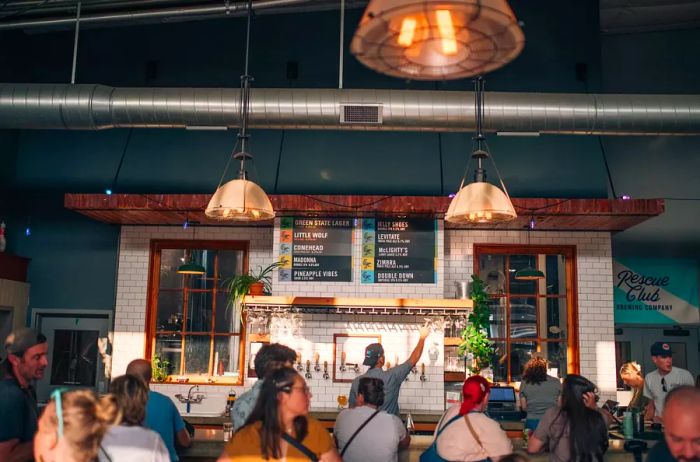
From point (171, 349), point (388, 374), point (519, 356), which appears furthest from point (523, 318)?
point (171, 349)

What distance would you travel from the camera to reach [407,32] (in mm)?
2279

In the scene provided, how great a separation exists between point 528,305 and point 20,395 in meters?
6.39

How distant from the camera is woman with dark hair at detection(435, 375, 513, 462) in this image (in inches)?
145

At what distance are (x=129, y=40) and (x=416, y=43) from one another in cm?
757

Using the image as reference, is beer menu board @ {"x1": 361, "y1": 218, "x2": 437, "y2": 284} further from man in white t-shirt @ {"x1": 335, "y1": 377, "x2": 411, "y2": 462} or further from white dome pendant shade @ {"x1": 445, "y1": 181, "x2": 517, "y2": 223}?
man in white t-shirt @ {"x1": 335, "y1": 377, "x2": 411, "y2": 462}

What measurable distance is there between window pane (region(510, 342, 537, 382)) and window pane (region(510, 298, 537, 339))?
110 millimetres

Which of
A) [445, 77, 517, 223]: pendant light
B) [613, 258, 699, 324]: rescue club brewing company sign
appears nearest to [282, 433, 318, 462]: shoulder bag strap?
[445, 77, 517, 223]: pendant light

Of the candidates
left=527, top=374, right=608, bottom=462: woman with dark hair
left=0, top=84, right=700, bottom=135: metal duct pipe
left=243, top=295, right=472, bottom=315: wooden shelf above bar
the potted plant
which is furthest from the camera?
the potted plant

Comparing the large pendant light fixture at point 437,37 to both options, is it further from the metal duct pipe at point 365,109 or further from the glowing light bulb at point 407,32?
the metal duct pipe at point 365,109

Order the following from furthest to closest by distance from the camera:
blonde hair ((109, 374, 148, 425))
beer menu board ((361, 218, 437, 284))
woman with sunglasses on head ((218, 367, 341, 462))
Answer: beer menu board ((361, 218, 437, 284)), blonde hair ((109, 374, 148, 425)), woman with sunglasses on head ((218, 367, 341, 462))

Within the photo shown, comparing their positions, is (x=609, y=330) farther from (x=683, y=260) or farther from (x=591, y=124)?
(x=591, y=124)

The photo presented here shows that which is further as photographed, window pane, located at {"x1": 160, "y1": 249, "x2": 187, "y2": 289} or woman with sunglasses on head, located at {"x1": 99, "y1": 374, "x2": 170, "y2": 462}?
window pane, located at {"x1": 160, "y1": 249, "x2": 187, "y2": 289}

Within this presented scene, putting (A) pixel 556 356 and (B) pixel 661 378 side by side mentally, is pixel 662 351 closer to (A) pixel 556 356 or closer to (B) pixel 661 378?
(B) pixel 661 378

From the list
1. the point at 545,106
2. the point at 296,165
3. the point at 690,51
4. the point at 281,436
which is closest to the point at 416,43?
the point at 281,436
